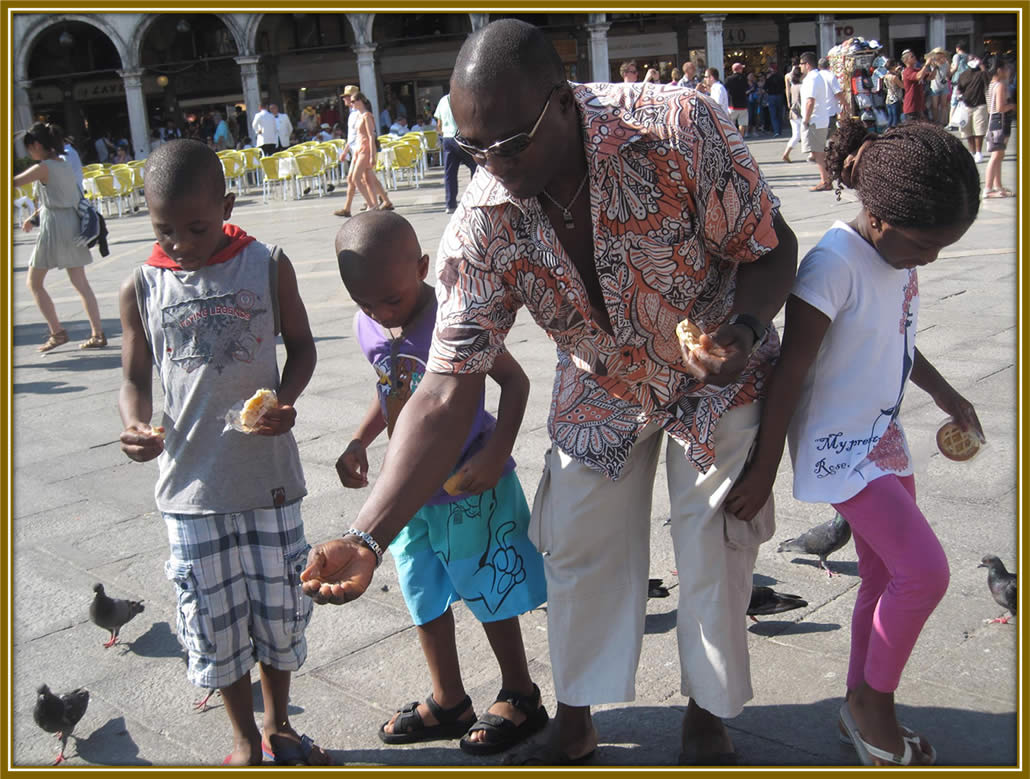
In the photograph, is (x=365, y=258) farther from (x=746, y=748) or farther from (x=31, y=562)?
(x=31, y=562)

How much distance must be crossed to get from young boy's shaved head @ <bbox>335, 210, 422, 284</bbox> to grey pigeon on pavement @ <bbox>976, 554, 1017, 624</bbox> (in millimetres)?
1889

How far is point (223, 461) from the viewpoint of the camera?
8.82ft

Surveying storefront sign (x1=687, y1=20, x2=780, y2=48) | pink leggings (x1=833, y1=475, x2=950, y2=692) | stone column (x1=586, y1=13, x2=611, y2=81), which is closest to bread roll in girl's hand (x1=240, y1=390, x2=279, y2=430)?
pink leggings (x1=833, y1=475, x2=950, y2=692)

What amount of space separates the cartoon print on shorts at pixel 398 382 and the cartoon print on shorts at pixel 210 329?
0.35 metres

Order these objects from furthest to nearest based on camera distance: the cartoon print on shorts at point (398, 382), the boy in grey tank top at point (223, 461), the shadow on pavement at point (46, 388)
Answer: the shadow on pavement at point (46, 388) < the cartoon print on shorts at point (398, 382) < the boy in grey tank top at point (223, 461)

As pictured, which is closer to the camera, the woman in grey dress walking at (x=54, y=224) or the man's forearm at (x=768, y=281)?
the man's forearm at (x=768, y=281)

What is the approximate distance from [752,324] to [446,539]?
101 cm

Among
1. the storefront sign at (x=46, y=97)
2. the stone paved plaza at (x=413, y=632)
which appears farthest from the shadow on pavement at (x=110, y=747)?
the storefront sign at (x=46, y=97)

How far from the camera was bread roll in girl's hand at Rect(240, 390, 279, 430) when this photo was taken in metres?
2.60

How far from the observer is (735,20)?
3769cm

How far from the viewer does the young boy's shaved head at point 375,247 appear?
2.70 metres

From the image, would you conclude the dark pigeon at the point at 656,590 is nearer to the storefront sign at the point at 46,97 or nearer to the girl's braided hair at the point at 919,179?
the girl's braided hair at the point at 919,179

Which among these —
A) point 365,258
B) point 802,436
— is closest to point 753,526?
point 802,436

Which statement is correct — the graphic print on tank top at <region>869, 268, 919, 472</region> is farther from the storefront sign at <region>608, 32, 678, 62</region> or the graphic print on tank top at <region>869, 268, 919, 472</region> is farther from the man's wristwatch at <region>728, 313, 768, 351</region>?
the storefront sign at <region>608, 32, 678, 62</region>
